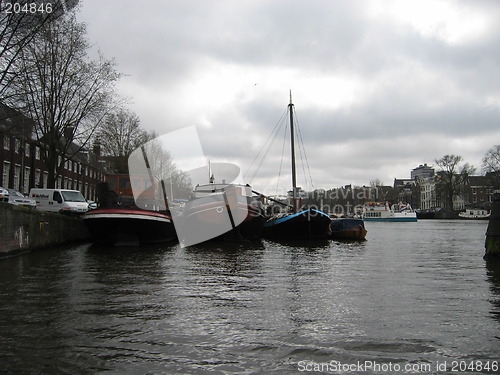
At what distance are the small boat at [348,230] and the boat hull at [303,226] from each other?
A: 206 cm

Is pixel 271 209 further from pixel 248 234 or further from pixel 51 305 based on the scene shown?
pixel 51 305

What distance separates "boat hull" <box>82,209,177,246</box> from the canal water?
6.05 m

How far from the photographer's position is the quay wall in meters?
13.4

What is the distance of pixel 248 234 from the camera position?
23.7 m

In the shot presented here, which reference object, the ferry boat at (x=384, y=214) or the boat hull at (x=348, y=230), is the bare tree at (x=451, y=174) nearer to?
the ferry boat at (x=384, y=214)

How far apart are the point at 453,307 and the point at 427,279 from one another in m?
3.22

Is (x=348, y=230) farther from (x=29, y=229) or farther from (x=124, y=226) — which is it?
(x=29, y=229)

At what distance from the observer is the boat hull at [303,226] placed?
25000mm

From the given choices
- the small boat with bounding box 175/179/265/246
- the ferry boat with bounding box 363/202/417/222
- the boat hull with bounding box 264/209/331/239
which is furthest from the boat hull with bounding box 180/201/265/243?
the ferry boat with bounding box 363/202/417/222

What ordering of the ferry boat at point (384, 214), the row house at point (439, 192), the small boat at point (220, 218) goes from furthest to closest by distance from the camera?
1. the row house at point (439, 192)
2. the ferry boat at point (384, 214)
3. the small boat at point (220, 218)

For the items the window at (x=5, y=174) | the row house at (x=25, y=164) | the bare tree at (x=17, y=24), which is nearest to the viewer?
the bare tree at (x=17, y=24)

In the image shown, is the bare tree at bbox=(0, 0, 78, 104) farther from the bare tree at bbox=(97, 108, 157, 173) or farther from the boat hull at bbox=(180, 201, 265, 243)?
the bare tree at bbox=(97, 108, 157, 173)

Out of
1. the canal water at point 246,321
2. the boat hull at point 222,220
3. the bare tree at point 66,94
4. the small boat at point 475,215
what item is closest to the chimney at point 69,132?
the bare tree at point 66,94

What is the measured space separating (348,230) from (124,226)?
15.4 metres
